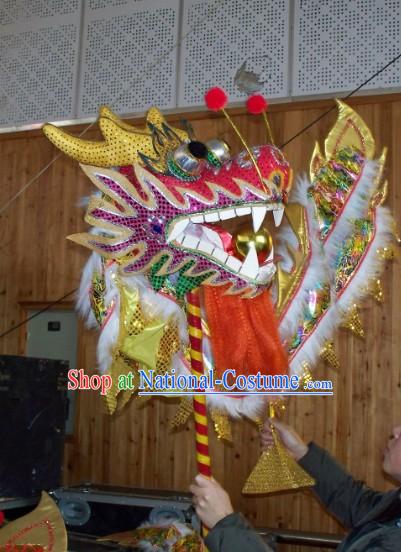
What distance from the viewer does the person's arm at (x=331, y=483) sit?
2.02 metres

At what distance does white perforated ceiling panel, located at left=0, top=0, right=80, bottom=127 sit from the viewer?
4.34m

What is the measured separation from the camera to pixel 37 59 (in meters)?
4.45

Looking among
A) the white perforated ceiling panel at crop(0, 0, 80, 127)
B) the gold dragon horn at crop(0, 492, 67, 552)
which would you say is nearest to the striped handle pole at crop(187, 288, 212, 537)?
the gold dragon horn at crop(0, 492, 67, 552)

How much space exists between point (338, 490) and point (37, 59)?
344 centimetres

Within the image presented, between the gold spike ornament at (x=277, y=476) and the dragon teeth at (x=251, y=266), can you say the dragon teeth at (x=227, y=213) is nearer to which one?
the dragon teeth at (x=251, y=266)

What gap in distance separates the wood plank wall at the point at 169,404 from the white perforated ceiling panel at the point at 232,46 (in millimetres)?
163

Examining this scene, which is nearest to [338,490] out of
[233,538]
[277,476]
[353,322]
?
[277,476]

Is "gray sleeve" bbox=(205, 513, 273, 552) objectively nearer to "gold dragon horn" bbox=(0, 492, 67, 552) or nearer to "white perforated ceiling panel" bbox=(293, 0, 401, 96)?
"gold dragon horn" bbox=(0, 492, 67, 552)

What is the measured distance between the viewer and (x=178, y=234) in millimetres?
1865

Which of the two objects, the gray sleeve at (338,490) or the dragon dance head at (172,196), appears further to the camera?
the gray sleeve at (338,490)

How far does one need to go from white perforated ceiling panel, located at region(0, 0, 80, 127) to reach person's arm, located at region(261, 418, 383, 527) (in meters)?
2.82

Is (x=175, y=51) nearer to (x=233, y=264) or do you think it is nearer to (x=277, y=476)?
(x=233, y=264)

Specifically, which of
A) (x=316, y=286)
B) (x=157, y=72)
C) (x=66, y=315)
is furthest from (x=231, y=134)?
(x=316, y=286)

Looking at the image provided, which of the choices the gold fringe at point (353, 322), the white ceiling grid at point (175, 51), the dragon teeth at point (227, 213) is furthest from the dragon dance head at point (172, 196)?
the white ceiling grid at point (175, 51)
